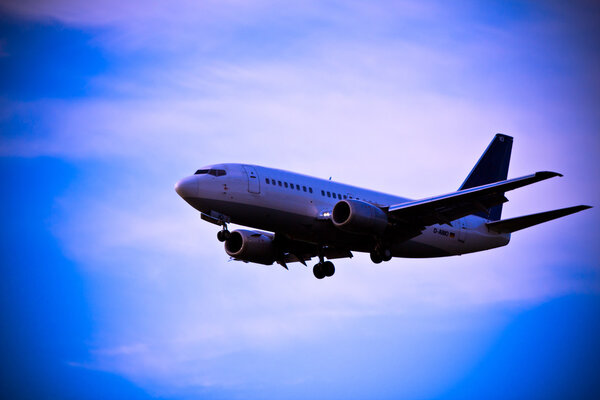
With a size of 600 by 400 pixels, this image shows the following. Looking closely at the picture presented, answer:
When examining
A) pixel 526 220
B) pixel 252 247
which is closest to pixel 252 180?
pixel 252 247

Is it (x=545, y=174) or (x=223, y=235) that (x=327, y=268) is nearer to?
(x=223, y=235)

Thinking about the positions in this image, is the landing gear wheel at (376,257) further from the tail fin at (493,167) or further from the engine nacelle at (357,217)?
the tail fin at (493,167)

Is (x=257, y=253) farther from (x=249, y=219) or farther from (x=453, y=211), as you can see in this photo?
(x=453, y=211)

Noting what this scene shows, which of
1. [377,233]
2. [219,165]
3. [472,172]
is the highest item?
[472,172]

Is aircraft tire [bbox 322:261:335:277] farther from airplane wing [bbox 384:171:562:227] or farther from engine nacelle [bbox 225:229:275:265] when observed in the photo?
airplane wing [bbox 384:171:562:227]

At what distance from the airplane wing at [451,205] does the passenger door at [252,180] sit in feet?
26.2

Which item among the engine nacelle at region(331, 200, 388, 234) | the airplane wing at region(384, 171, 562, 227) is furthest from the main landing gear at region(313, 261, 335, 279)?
the engine nacelle at region(331, 200, 388, 234)

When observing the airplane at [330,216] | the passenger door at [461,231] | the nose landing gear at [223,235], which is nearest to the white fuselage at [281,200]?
the airplane at [330,216]

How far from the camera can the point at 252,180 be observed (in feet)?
146

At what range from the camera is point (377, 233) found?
4581cm

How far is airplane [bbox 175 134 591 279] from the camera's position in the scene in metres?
44.0

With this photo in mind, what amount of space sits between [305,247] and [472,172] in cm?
1440

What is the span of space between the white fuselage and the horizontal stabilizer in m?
6.12

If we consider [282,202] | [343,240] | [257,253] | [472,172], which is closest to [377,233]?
[343,240]
